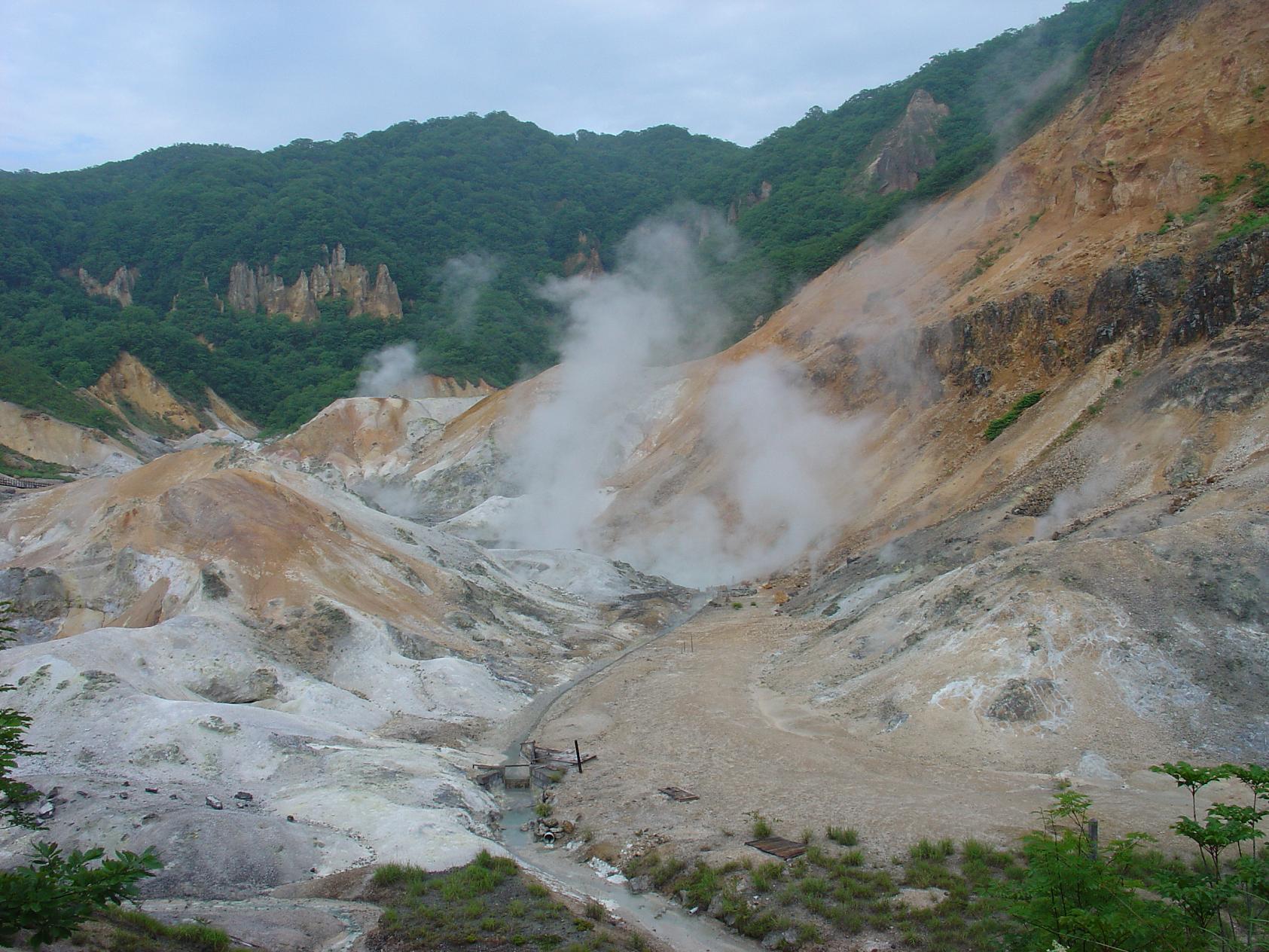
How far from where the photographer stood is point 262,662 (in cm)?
2228

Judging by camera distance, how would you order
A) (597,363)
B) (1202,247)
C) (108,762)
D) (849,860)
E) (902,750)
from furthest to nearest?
1. (597,363)
2. (1202,247)
3. (902,750)
4. (108,762)
5. (849,860)

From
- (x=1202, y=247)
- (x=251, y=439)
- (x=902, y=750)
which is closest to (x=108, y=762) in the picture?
(x=902, y=750)

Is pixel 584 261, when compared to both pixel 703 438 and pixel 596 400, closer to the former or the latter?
pixel 596 400

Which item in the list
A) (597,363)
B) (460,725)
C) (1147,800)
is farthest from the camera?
(597,363)

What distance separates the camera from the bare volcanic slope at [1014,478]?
16.7 metres

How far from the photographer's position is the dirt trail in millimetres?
13602

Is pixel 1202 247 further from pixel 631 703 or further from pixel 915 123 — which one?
pixel 915 123

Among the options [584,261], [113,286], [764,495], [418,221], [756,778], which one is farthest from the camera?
[418,221]

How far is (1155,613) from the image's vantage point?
17.7 meters

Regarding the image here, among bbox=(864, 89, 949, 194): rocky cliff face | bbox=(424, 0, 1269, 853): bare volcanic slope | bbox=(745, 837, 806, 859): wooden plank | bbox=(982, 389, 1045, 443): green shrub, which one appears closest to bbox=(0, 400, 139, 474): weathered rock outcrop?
bbox=(424, 0, 1269, 853): bare volcanic slope

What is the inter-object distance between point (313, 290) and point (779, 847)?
112 metres

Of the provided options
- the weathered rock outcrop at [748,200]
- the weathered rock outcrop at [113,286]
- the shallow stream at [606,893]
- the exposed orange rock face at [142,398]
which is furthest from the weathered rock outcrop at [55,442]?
the weathered rock outcrop at [748,200]

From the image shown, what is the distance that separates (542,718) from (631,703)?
2.22 metres

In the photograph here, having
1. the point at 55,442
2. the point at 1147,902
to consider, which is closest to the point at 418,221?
the point at 55,442
